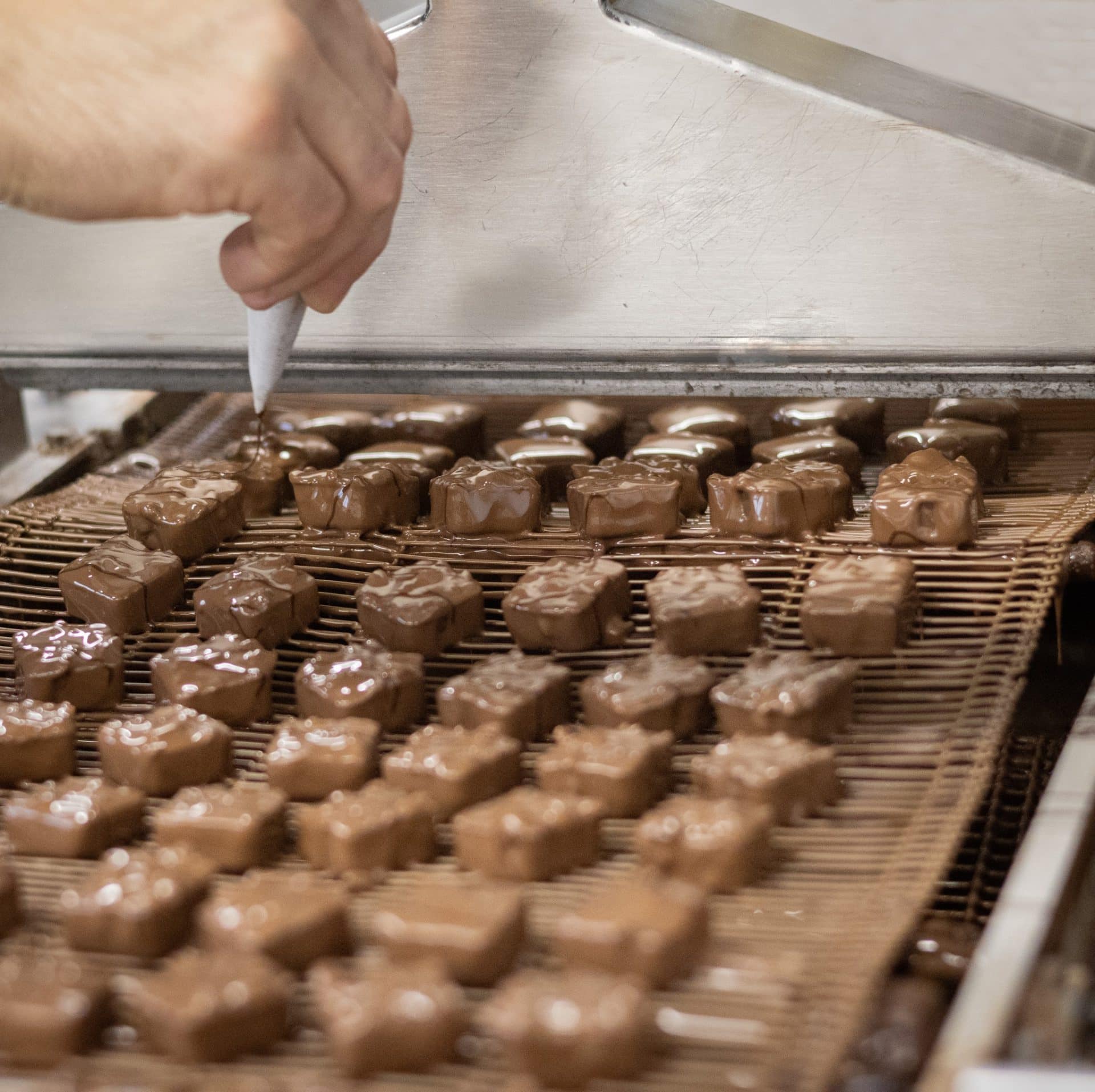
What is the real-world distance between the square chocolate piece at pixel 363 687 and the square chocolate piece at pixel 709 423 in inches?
33.5

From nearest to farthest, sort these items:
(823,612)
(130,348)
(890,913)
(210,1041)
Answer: (210,1041), (890,913), (823,612), (130,348)

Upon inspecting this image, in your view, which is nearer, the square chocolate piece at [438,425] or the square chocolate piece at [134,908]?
the square chocolate piece at [134,908]

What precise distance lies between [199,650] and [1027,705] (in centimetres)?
114

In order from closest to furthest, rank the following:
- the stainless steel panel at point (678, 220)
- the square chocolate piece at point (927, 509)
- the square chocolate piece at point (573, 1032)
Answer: the square chocolate piece at point (573, 1032) → the square chocolate piece at point (927, 509) → the stainless steel panel at point (678, 220)

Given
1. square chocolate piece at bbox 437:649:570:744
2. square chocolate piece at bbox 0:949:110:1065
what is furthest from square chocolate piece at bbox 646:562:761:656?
square chocolate piece at bbox 0:949:110:1065

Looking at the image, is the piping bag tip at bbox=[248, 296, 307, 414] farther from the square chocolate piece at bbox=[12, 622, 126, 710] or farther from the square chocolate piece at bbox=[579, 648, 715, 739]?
the square chocolate piece at bbox=[579, 648, 715, 739]

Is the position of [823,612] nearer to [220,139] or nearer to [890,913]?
[890,913]

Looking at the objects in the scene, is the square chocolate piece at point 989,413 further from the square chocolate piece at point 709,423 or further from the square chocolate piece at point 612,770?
the square chocolate piece at point 612,770

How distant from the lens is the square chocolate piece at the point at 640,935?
1.13 metres

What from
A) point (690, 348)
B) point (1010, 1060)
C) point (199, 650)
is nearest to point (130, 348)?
point (199, 650)

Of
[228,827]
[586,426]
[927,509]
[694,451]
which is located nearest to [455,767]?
[228,827]

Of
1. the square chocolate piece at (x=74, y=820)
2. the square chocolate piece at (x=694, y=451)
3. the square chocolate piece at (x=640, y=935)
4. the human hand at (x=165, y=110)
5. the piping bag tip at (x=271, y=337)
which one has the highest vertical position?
the human hand at (x=165, y=110)

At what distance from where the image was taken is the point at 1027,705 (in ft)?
6.28

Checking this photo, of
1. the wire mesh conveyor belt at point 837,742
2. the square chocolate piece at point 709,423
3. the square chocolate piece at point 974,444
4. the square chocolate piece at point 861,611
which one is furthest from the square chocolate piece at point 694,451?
the square chocolate piece at point 861,611
